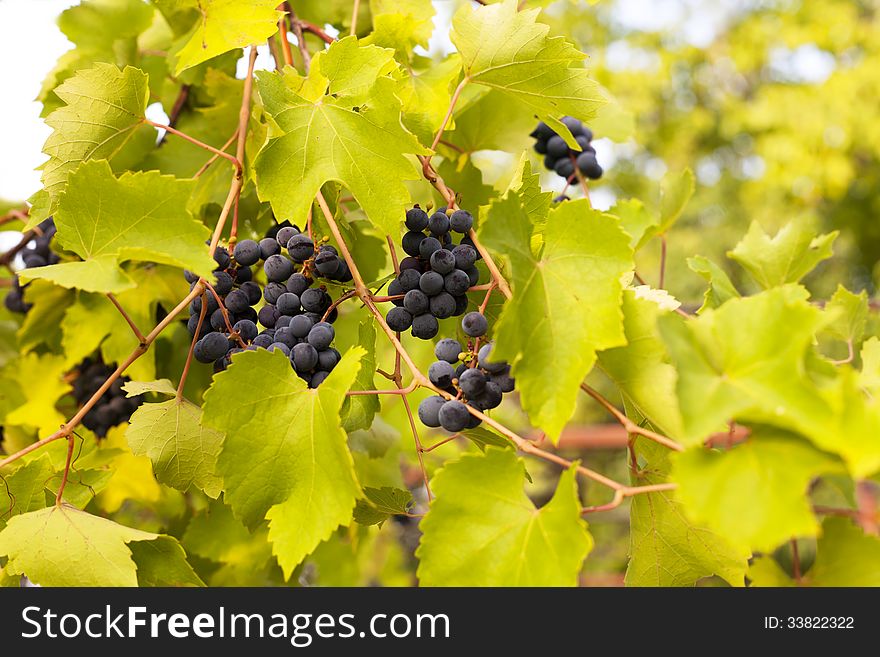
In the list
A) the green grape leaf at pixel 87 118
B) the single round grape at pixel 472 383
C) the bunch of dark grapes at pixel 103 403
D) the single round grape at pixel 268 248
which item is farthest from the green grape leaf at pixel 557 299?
the bunch of dark grapes at pixel 103 403

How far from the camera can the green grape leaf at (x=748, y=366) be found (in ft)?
1.34

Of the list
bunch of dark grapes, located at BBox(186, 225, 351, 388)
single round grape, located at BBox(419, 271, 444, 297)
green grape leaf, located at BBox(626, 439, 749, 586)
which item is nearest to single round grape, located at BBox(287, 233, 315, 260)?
bunch of dark grapes, located at BBox(186, 225, 351, 388)

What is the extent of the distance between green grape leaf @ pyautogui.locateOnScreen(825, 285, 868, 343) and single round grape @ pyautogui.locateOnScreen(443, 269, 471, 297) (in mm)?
388

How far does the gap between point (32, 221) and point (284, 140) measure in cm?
25

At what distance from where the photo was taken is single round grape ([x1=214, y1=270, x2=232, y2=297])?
684mm

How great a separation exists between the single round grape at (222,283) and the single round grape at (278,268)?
0.16 feet

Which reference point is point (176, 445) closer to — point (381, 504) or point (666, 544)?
point (381, 504)

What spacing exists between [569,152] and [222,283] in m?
0.52

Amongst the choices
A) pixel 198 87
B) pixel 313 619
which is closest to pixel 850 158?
pixel 198 87

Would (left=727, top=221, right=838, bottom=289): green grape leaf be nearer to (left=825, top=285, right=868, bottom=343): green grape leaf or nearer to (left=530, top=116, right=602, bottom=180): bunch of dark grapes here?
(left=825, top=285, right=868, bottom=343): green grape leaf

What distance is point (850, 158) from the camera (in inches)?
202

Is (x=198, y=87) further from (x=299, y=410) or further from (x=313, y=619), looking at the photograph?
(x=313, y=619)

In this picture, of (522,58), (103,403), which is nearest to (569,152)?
(522,58)

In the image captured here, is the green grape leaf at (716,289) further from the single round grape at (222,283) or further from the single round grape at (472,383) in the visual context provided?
the single round grape at (222,283)
